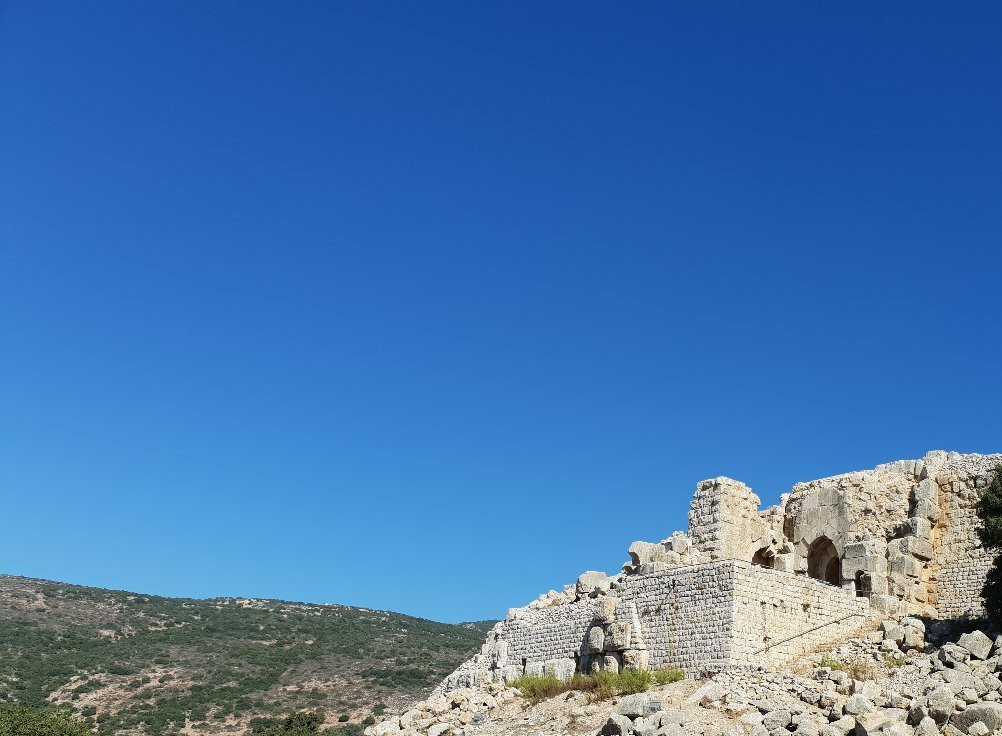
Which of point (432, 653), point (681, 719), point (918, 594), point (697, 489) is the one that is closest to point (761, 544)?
point (697, 489)

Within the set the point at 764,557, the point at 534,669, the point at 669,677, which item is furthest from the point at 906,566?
the point at 534,669

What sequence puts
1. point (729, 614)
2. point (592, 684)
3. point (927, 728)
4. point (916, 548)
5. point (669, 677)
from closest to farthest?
1. point (927, 728)
2. point (729, 614)
3. point (669, 677)
4. point (592, 684)
5. point (916, 548)

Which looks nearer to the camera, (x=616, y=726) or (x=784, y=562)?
(x=616, y=726)

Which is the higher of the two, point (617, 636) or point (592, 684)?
point (617, 636)

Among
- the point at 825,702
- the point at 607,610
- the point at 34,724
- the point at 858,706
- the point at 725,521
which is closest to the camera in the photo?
the point at 858,706

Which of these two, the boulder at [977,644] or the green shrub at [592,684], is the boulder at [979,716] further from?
the green shrub at [592,684]

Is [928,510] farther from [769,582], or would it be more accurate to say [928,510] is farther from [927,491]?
[769,582]

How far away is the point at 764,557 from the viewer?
2686 cm

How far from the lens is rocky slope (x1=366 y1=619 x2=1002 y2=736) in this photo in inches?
640

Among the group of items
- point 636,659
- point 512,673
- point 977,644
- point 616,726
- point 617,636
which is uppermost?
point 617,636

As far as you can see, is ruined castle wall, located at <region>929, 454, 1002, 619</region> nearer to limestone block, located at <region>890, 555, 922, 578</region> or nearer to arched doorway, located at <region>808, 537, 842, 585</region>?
limestone block, located at <region>890, 555, 922, 578</region>

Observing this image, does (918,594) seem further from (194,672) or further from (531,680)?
(194,672)

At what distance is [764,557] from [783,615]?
495 centimetres

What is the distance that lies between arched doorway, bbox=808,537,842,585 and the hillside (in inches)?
842
